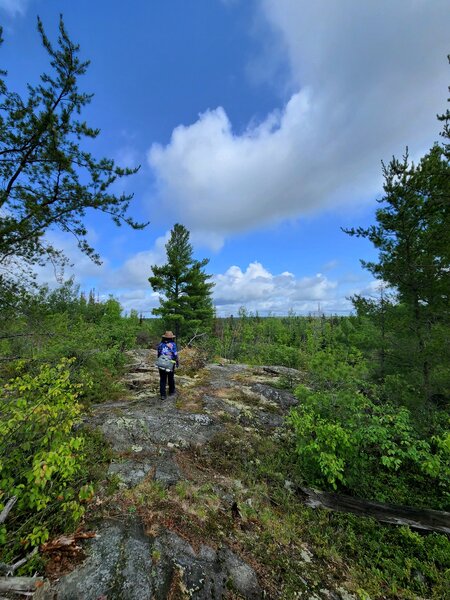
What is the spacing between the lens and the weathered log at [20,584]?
2.16 meters

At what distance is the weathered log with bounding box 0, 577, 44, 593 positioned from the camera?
7.07 feet

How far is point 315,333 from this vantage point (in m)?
27.1

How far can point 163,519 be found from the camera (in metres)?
3.54

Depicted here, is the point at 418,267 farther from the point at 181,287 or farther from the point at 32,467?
the point at 181,287

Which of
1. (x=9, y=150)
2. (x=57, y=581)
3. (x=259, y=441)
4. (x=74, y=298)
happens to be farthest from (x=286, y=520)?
(x=74, y=298)

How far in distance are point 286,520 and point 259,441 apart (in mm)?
2336

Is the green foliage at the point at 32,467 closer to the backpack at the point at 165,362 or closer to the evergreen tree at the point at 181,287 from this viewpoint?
the backpack at the point at 165,362

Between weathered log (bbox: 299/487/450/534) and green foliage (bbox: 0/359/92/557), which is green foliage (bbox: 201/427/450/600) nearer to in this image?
weathered log (bbox: 299/487/450/534)

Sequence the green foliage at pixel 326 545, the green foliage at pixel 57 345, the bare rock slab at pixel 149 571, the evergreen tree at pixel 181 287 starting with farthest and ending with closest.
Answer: the evergreen tree at pixel 181 287 < the green foliage at pixel 57 345 < the green foliage at pixel 326 545 < the bare rock slab at pixel 149 571

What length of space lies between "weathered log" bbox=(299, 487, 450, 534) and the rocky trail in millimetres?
1323

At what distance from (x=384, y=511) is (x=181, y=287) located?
18876 mm

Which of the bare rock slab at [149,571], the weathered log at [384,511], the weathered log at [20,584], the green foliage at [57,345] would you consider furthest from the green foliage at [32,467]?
the weathered log at [384,511]

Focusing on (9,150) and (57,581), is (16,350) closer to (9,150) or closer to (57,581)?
(9,150)

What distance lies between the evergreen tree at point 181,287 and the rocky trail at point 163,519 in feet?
43.6
